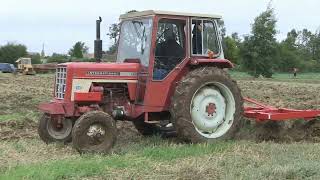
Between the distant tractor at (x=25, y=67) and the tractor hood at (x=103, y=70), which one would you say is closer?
the tractor hood at (x=103, y=70)

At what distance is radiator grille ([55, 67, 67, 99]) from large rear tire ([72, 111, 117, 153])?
3.24 feet

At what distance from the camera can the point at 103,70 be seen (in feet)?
31.9

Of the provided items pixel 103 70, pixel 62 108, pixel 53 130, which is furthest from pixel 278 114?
pixel 53 130

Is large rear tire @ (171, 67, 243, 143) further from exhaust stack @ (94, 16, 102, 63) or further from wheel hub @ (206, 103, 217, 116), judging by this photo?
exhaust stack @ (94, 16, 102, 63)

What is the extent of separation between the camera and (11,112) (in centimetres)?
1550

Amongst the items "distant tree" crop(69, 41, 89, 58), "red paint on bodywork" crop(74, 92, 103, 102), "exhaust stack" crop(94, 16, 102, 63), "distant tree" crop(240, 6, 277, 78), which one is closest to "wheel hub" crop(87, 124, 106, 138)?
"red paint on bodywork" crop(74, 92, 103, 102)

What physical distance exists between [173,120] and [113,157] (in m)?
1.79

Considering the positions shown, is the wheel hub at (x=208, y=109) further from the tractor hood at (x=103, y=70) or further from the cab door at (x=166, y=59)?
the tractor hood at (x=103, y=70)

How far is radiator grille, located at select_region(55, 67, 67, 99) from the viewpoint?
960cm

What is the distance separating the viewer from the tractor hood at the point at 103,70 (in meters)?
9.51

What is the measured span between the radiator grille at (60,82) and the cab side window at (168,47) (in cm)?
152

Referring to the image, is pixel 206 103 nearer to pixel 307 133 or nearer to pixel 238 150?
pixel 238 150

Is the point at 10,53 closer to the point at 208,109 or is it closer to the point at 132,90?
the point at 132,90

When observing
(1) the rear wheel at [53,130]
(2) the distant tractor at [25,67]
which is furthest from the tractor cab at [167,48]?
(2) the distant tractor at [25,67]
